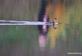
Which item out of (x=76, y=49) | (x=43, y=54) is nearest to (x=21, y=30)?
(x=43, y=54)

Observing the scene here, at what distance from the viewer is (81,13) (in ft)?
13.4

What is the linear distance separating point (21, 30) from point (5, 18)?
0.24m

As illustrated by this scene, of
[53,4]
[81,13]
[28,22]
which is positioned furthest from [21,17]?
[81,13]

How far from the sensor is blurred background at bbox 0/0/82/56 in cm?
405

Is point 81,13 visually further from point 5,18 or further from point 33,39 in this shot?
point 5,18

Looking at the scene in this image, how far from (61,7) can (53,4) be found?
10 cm

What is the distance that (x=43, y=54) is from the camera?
162 inches

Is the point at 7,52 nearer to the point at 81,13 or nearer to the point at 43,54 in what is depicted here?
the point at 43,54

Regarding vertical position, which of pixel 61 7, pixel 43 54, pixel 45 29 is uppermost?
pixel 61 7

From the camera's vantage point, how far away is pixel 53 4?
4.07 m

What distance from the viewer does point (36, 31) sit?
409 centimetres

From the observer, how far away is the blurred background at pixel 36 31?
4051 millimetres

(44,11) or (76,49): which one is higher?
(44,11)

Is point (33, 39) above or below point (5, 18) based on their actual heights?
below
